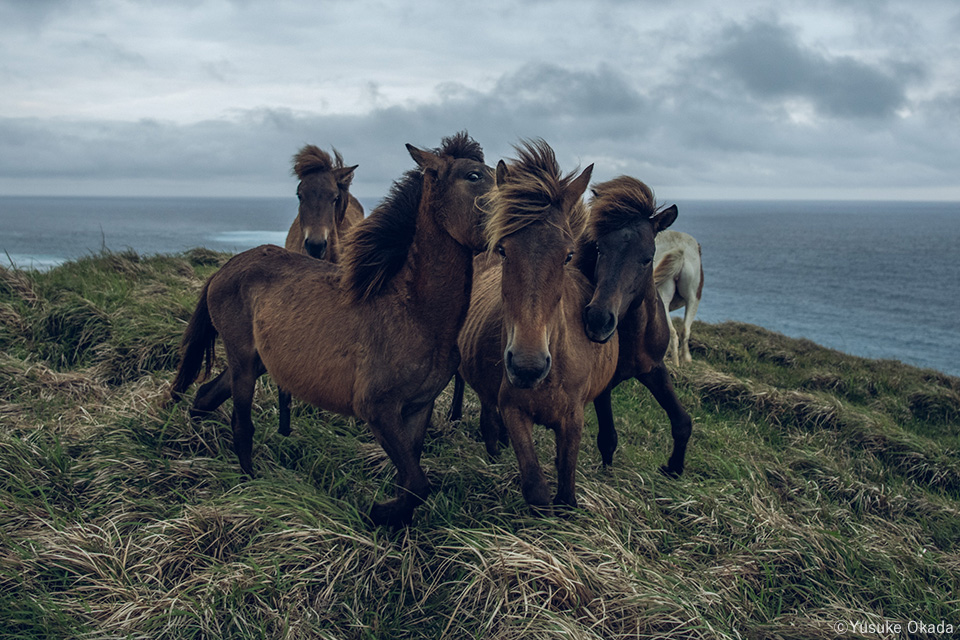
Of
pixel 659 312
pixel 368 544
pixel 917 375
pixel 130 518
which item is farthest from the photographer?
pixel 917 375

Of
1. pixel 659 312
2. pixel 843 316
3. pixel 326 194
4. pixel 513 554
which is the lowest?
pixel 843 316

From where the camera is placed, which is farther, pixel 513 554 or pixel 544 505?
pixel 544 505

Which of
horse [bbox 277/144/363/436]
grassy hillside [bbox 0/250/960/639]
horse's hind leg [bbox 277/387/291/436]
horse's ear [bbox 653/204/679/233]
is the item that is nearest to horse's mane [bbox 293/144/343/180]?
horse [bbox 277/144/363/436]

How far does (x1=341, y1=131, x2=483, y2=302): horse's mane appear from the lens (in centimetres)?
339

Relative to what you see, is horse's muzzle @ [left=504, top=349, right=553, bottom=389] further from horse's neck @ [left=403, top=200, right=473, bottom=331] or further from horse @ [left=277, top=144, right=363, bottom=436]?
horse @ [left=277, top=144, right=363, bottom=436]

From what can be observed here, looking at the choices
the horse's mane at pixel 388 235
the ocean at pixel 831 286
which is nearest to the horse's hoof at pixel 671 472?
the horse's mane at pixel 388 235

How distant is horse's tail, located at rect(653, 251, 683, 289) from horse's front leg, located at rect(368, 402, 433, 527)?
530 cm

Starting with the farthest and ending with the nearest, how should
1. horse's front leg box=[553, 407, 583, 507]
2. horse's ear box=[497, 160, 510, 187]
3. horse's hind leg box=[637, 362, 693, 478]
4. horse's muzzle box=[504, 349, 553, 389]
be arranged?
horse's hind leg box=[637, 362, 693, 478], horse's front leg box=[553, 407, 583, 507], horse's ear box=[497, 160, 510, 187], horse's muzzle box=[504, 349, 553, 389]

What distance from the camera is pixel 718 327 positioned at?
46.2ft

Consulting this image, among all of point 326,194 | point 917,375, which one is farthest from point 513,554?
point 917,375

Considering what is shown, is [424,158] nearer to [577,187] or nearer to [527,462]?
[577,187]

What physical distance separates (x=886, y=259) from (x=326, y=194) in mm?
85804

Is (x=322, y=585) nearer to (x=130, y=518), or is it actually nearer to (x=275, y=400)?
(x=130, y=518)

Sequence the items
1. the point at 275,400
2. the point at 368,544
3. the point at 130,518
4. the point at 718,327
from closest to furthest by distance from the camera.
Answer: the point at 368,544 → the point at 130,518 → the point at 275,400 → the point at 718,327
